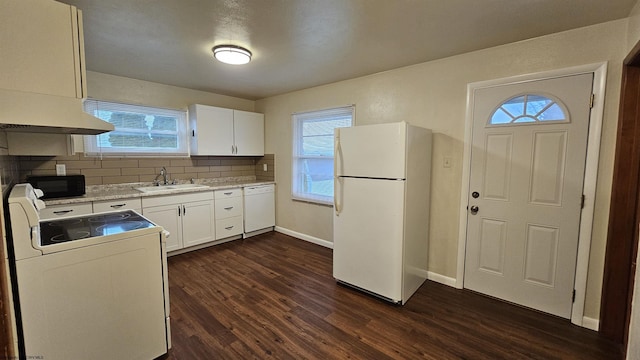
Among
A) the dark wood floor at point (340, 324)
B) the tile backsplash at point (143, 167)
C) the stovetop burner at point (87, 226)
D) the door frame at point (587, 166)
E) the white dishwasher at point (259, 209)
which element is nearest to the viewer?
the stovetop burner at point (87, 226)

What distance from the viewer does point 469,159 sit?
2604 millimetres

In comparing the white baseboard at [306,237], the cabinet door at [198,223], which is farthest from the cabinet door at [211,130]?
the white baseboard at [306,237]

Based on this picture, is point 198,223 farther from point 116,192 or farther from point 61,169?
point 61,169

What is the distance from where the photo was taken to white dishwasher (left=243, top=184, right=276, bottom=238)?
4.26 meters

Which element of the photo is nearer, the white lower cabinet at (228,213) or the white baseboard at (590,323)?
the white baseboard at (590,323)

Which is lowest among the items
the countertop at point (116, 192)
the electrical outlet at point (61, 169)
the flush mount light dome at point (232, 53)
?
the countertop at point (116, 192)

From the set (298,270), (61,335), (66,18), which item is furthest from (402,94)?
(61,335)

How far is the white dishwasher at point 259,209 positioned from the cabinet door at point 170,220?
3.26ft

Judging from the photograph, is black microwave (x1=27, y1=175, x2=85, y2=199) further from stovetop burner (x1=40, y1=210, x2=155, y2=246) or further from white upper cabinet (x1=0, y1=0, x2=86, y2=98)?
white upper cabinet (x1=0, y1=0, x2=86, y2=98)

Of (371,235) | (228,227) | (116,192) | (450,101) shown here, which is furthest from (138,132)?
(450,101)

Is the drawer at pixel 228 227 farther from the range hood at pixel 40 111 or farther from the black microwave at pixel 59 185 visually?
the range hood at pixel 40 111

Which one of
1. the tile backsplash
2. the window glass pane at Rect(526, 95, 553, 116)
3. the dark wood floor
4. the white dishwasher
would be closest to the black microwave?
the tile backsplash

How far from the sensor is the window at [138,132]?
3.32 metres

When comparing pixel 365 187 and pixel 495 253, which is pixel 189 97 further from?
pixel 495 253
